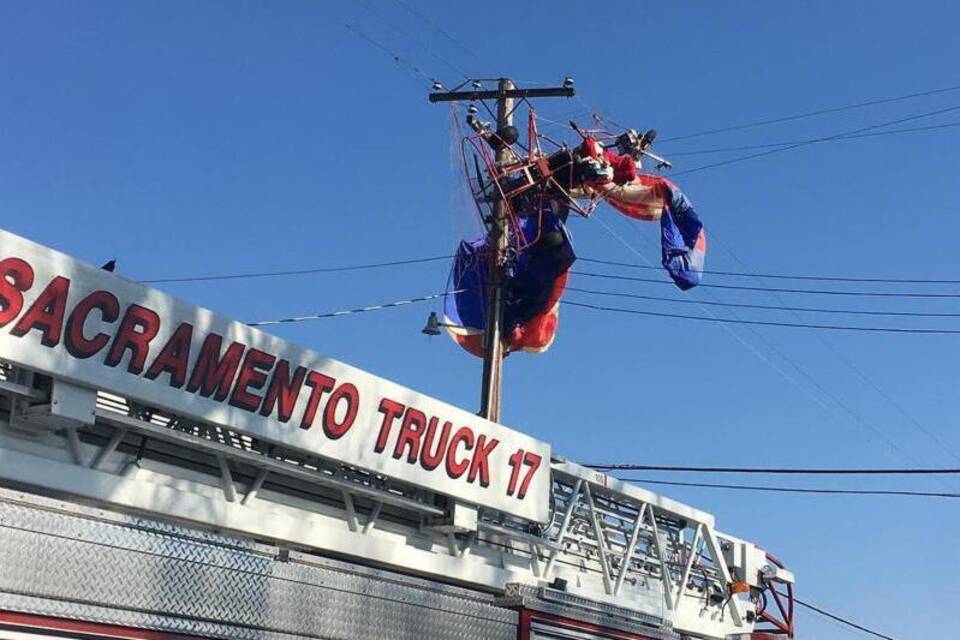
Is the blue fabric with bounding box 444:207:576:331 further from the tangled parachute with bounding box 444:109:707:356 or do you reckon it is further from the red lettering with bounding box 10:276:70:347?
the red lettering with bounding box 10:276:70:347

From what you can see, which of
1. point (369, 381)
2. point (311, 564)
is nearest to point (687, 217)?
point (369, 381)

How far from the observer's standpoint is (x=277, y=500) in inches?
392

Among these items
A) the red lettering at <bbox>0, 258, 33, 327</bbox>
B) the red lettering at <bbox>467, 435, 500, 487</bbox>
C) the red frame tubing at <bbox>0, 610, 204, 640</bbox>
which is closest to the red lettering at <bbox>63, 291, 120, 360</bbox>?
the red lettering at <bbox>0, 258, 33, 327</bbox>

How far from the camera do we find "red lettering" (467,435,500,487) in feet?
37.6

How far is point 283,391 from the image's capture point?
31.7 feet

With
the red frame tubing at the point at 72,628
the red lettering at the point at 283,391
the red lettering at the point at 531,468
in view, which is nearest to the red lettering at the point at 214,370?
the red lettering at the point at 283,391

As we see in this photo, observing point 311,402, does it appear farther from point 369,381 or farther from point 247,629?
point 247,629

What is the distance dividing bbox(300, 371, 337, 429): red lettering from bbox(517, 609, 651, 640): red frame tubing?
244cm

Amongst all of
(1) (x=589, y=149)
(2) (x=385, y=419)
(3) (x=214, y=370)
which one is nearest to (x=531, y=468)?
(2) (x=385, y=419)

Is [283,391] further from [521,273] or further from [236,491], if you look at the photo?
[521,273]

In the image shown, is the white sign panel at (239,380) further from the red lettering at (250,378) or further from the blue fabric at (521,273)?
the blue fabric at (521,273)

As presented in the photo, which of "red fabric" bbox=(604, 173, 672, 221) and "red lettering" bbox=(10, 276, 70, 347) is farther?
"red fabric" bbox=(604, 173, 672, 221)

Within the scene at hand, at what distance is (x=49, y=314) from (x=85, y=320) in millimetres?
300

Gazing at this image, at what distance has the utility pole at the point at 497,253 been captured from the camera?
15.6 meters
